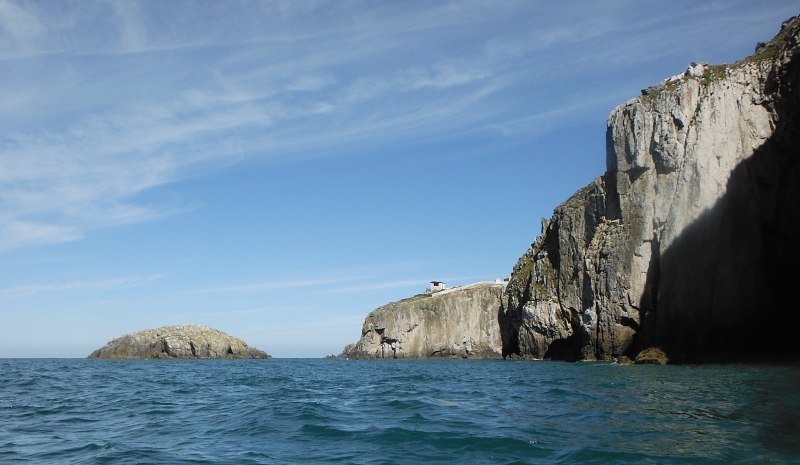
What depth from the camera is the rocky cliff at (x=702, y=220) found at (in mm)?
42344

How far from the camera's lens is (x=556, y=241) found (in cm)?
6862

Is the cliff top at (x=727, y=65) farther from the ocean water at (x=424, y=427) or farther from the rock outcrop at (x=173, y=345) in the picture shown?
the rock outcrop at (x=173, y=345)

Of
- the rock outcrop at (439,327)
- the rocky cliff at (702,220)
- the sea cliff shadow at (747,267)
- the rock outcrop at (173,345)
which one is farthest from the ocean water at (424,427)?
the rock outcrop at (173,345)

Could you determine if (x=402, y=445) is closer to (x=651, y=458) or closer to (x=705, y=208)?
(x=651, y=458)

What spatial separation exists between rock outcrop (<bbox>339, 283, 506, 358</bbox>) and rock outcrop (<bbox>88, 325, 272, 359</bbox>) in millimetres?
29927

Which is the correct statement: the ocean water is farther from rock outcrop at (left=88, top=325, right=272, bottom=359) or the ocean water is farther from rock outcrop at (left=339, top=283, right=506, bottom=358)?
rock outcrop at (left=88, top=325, right=272, bottom=359)

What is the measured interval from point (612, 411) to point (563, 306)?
1924 inches

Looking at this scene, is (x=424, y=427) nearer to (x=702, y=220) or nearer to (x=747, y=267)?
(x=747, y=267)

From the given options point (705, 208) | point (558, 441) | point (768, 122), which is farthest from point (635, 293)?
point (558, 441)

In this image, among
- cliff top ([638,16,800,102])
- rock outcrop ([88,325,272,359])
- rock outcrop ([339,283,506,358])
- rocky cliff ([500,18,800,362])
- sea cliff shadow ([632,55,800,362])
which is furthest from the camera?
rock outcrop ([88,325,272,359])

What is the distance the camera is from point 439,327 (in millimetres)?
113188

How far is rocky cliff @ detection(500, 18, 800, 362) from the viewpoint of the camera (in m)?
42.3

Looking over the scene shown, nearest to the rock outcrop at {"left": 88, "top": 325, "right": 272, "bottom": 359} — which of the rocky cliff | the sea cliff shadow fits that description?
the rocky cliff

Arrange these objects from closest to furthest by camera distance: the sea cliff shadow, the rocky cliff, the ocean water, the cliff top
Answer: the ocean water, the sea cliff shadow, the rocky cliff, the cliff top
